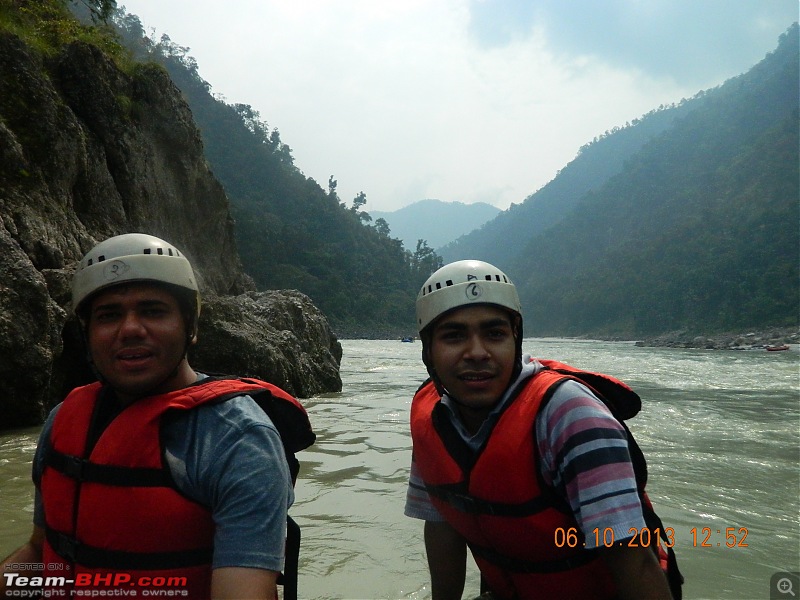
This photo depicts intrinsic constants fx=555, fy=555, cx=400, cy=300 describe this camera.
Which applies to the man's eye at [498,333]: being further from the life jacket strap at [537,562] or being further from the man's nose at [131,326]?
the man's nose at [131,326]

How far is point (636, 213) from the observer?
11700 centimetres

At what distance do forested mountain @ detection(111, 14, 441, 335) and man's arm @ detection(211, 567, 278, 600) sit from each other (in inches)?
2877

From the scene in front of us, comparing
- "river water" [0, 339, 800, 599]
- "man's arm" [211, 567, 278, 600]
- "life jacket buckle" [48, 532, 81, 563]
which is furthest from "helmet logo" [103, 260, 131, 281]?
"river water" [0, 339, 800, 599]

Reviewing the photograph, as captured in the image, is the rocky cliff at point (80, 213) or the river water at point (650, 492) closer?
the river water at point (650, 492)

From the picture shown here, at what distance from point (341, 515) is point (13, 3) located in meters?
12.2

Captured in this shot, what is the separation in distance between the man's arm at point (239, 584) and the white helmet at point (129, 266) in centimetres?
83

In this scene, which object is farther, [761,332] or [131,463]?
[761,332]

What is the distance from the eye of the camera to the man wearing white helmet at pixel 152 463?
138cm

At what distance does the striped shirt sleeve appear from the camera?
1479 millimetres

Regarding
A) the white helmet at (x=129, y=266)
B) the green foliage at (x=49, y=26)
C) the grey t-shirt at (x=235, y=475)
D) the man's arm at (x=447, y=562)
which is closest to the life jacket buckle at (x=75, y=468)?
the grey t-shirt at (x=235, y=475)

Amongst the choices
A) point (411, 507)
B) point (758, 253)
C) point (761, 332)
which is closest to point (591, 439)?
point (411, 507)

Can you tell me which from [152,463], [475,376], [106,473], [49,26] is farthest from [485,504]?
[49,26]

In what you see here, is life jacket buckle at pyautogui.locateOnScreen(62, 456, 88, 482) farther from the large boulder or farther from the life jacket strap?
the large boulder

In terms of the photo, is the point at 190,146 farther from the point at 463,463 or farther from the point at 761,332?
the point at 761,332
